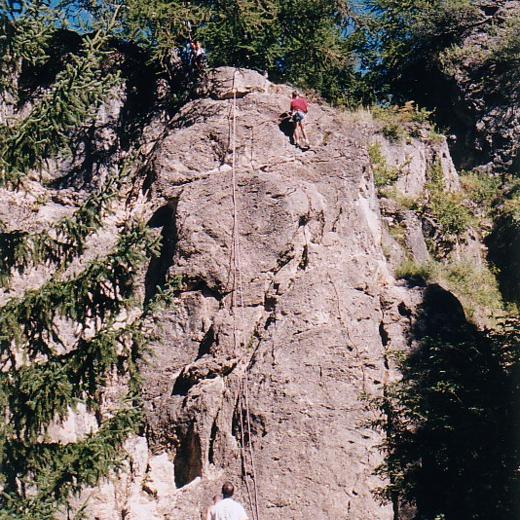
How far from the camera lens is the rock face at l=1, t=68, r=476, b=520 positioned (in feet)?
40.8

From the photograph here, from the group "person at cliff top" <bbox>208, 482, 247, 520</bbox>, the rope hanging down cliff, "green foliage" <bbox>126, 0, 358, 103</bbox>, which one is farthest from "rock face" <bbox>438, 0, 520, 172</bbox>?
"person at cliff top" <bbox>208, 482, 247, 520</bbox>

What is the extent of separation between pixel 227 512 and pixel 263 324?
14.7ft

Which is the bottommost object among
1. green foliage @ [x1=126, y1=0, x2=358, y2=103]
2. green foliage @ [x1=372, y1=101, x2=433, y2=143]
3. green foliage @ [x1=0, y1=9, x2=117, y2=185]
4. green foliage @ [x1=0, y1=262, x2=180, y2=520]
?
green foliage @ [x1=0, y1=262, x2=180, y2=520]

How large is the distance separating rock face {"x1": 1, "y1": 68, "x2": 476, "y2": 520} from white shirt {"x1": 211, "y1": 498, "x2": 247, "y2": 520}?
214 cm

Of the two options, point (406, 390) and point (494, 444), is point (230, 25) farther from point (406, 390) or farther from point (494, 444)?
point (494, 444)

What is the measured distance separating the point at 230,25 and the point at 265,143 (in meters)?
4.06

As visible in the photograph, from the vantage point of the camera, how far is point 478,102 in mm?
21859

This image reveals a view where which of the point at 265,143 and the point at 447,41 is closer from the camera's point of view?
the point at 265,143

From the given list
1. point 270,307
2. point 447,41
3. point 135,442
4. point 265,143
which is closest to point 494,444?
point 270,307

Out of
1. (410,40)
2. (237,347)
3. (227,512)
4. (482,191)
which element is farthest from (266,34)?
(227,512)

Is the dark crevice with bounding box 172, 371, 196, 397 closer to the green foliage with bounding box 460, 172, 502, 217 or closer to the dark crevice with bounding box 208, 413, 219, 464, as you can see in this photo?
the dark crevice with bounding box 208, 413, 219, 464

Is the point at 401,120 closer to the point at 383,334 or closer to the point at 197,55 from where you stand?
the point at 197,55

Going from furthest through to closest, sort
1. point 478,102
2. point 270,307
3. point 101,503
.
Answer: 1. point 478,102
2. point 270,307
3. point 101,503

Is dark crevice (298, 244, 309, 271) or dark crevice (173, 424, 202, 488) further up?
dark crevice (298, 244, 309, 271)
